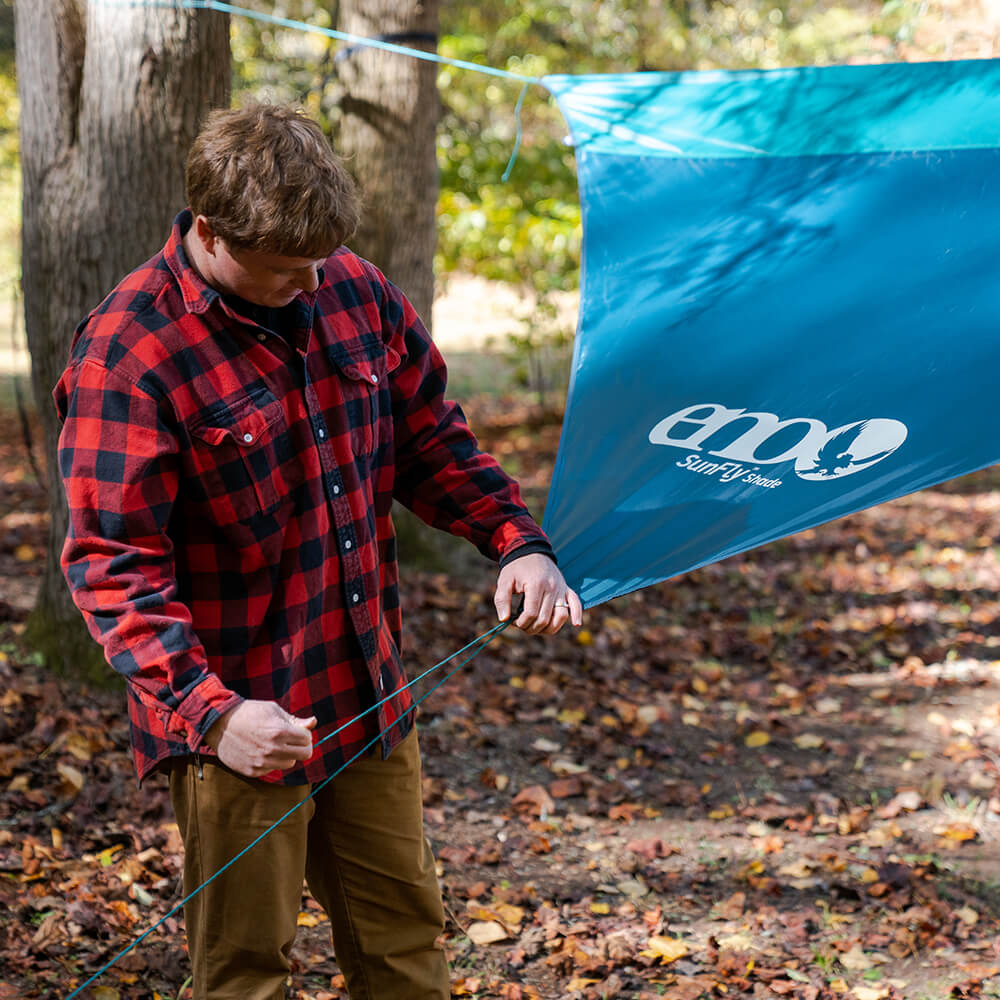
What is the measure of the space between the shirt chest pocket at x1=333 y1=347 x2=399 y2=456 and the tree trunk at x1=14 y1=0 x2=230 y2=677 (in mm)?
2172

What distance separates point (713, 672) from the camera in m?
5.65

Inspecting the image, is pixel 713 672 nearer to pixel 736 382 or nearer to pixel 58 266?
pixel 736 382

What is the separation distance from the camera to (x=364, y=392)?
7.11 feet

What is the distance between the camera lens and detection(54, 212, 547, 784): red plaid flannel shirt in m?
1.86

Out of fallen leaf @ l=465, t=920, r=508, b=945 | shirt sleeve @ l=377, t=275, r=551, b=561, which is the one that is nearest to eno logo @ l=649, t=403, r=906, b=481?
shirt sleeve @ l=377, t=275, r=551, b=561

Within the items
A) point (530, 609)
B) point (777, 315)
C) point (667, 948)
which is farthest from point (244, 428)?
point (667, 948)

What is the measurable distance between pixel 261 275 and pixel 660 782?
10.4 ft

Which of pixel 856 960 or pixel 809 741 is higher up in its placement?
pixel 856 960

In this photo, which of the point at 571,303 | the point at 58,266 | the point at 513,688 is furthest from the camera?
the point at 571,303

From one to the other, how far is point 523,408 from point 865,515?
4.45m

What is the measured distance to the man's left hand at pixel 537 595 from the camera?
7.25ft

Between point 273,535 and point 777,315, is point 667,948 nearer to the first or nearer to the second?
point 777,315

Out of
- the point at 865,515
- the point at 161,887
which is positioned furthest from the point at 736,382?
the point at 865,515

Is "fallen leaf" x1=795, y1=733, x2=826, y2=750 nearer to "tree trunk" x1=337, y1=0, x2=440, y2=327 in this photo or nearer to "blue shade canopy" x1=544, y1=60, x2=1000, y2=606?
"blue shade canopy" x1=544, y1=60, x2=1000, y2=606
